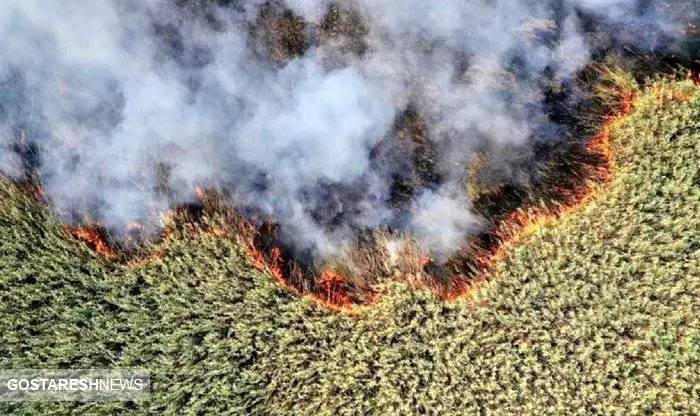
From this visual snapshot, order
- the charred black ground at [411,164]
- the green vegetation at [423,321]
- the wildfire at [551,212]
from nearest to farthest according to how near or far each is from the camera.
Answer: the green vegetation at [423,321] → the wildfire at [551,212] → the charred black ground at [411,164]

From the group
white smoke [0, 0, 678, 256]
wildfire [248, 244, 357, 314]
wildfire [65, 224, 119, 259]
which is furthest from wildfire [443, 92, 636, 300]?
wildfire [65, 224, 119, 259]

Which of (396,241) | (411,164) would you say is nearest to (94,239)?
(396,241)

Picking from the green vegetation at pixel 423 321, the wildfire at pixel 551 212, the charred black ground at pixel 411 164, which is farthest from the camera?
the charred black ground at pixel 411 164

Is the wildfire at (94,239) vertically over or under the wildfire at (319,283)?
over

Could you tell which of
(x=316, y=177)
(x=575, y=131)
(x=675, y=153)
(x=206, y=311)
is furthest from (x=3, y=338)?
(x=675, y=153)

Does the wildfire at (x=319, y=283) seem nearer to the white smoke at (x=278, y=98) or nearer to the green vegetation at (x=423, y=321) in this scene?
the green vegetation at (x=423, y=321)

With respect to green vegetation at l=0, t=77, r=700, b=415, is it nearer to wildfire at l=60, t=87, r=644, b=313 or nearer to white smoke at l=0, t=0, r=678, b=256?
wildfire at l=60, t=87, r=644, b=313

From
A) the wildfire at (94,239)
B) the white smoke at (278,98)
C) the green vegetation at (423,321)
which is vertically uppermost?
the white smoke at (278,98)

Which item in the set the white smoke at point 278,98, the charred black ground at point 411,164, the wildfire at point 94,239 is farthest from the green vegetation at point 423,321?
the white smoke at point 278,98

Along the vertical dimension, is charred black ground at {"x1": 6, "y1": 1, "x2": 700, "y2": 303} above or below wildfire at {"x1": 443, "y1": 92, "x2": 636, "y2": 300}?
above
